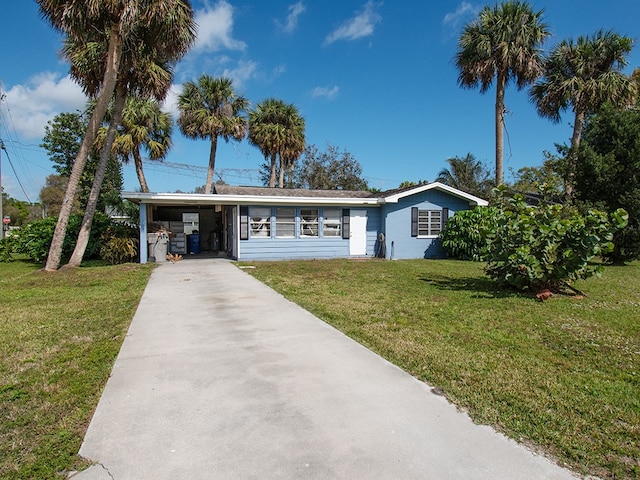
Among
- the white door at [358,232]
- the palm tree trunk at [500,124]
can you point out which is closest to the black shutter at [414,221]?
the white door at [358,232]

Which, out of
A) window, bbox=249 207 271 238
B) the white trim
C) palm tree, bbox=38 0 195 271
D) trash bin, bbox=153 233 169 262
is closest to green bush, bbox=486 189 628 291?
the white trim

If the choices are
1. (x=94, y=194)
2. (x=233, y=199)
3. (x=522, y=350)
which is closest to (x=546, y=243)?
(x=522, y=350)

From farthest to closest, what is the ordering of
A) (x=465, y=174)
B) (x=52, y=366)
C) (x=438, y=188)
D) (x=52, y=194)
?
Result: 1. (x=52, y=194)
2. (x=465, y=174)
3. (x=438, y=188)
4. (x=52, y=366)

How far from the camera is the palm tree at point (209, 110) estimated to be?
20719 millimetres

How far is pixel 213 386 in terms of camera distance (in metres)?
3.37

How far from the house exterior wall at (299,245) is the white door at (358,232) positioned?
6.5 inches

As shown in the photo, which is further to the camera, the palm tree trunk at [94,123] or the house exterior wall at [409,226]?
the house exterior wall at [409,226]

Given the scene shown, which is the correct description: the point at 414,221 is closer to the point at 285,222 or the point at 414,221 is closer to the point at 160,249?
the point at 285,222

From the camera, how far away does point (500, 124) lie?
17.5 m

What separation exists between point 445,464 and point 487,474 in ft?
0.76

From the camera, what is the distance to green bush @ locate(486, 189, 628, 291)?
6926mm

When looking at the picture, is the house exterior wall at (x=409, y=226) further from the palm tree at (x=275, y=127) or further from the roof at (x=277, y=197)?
the palm tree at (x=275, y=127)

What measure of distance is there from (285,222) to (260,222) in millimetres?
1001

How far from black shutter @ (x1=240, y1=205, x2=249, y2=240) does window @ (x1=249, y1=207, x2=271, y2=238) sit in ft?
0.62
